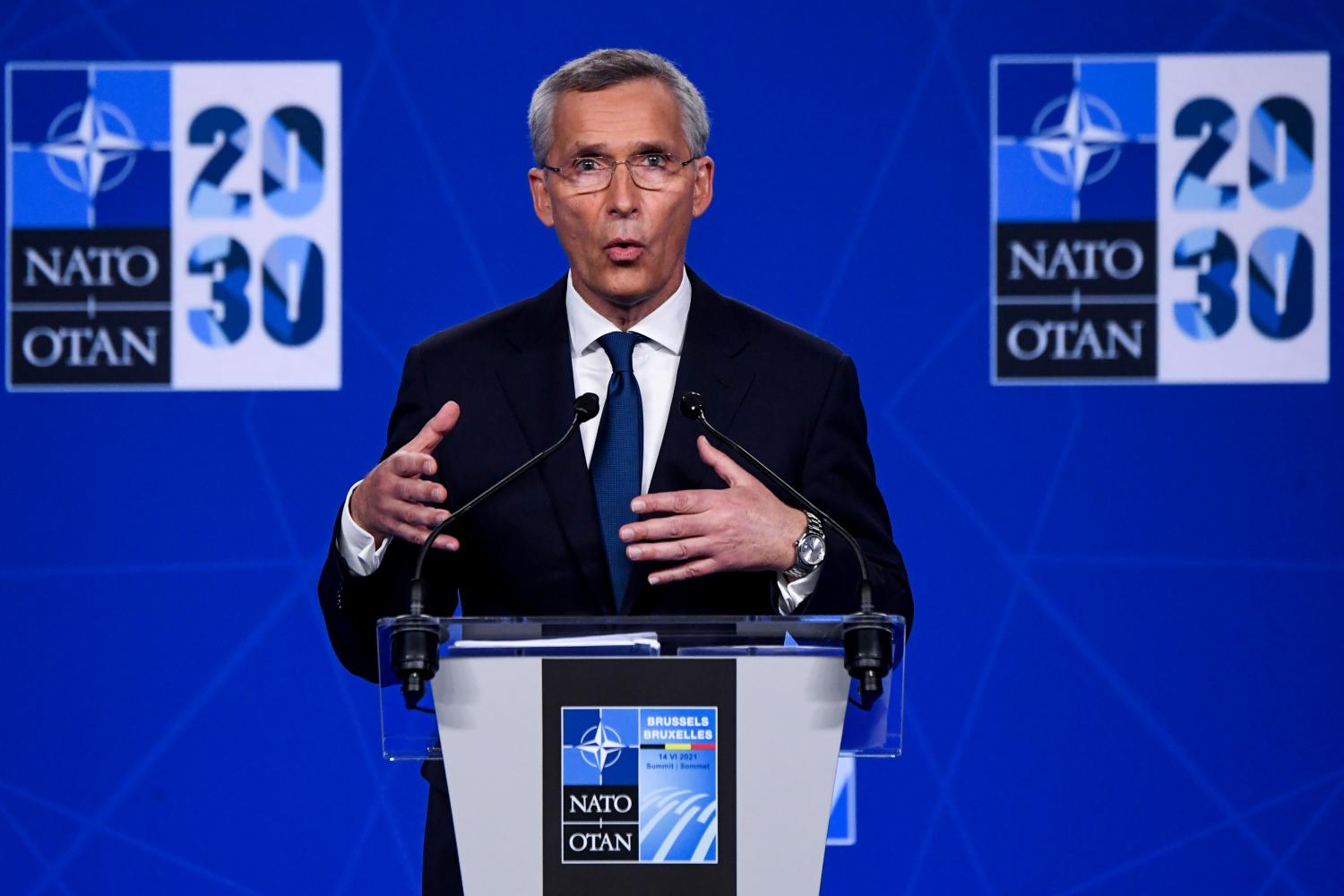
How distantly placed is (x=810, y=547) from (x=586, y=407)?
0.31 meters

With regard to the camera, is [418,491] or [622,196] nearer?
[418,491]

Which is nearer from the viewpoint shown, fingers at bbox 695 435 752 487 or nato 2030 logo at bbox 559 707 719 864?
nato 2030 logo at bbox 559 707 719 864

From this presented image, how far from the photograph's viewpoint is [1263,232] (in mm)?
3609

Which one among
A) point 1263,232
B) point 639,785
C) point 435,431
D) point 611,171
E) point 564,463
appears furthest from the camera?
point 1263,232

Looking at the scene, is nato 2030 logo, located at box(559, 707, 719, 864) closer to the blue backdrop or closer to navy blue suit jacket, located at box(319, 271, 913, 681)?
navy blue suit jacket, located at box(319, 271, 913, 681)

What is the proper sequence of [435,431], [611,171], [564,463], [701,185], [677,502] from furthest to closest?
[701,185], [611,171], [564,463], [435,431], [677,502]

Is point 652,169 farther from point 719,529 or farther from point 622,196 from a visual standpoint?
point 719,529

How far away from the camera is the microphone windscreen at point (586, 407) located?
6.48 feet

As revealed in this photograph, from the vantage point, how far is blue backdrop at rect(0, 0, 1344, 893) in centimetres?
358

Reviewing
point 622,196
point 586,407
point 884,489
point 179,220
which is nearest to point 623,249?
point 622,196

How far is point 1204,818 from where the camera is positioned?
3.55 m

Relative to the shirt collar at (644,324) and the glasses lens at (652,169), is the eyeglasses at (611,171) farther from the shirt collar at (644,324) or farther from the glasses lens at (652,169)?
the shirt collar at (644,324)

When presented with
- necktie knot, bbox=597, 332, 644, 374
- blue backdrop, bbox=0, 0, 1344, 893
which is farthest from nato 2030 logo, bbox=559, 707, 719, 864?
blue backdrop, bbox=0, 0, 1344, 893

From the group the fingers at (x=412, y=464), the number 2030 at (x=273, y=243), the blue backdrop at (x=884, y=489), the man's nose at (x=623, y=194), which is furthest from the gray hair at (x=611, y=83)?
the number 2030 at (x=273, y=243)
